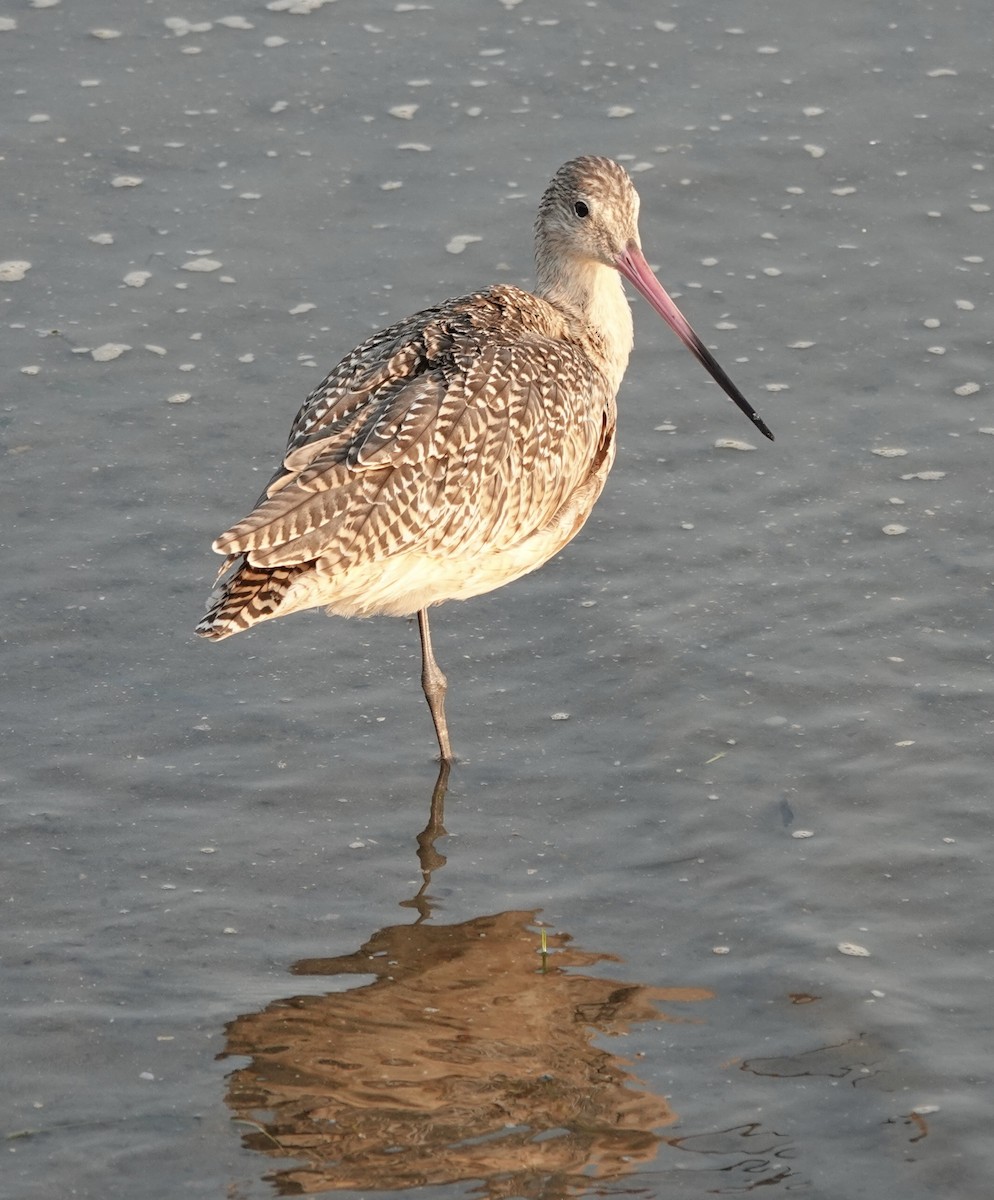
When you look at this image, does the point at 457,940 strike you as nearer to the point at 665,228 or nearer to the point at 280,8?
the point at 665,228

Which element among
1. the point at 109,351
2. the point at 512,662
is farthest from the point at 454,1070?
the point at 109,351

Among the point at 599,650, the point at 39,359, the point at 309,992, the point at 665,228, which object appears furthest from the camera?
the point at 665,228

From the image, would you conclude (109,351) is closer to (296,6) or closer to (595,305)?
(595,305)

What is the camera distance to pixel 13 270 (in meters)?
9.91

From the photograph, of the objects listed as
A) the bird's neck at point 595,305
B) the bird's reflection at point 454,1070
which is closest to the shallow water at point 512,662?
the bird's reflection at point 454,1070

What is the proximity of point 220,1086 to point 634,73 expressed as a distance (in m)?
7.10

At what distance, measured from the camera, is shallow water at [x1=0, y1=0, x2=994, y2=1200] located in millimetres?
5816

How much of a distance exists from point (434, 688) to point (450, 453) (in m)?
0.90

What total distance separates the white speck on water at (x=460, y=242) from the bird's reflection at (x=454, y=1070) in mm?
4263

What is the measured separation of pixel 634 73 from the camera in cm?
1129

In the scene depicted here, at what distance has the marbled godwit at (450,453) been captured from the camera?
6684 millimetres

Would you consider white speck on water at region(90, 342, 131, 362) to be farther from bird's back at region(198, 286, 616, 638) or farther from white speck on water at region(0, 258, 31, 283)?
bird's back at region(198, 286, 616, 638)

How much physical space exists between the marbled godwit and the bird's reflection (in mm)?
1096

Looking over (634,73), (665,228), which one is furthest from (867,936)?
Answer: (634,73)
